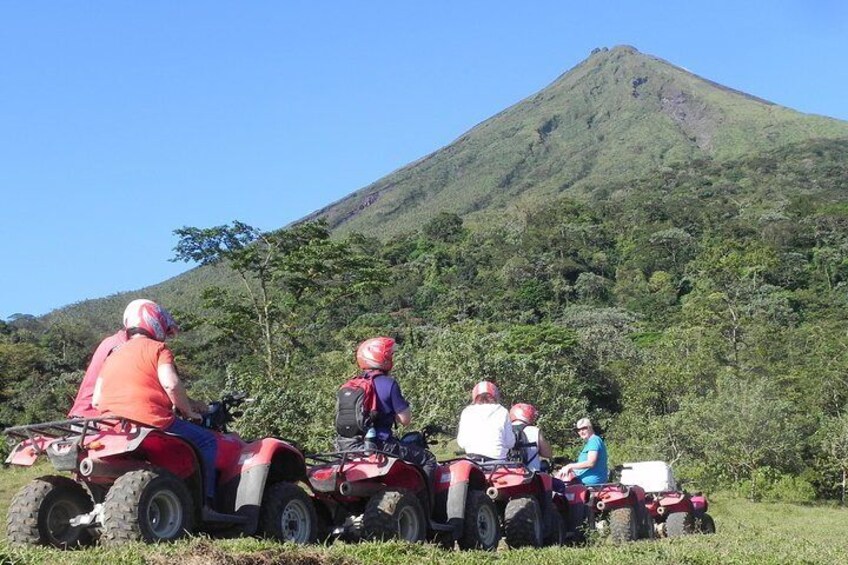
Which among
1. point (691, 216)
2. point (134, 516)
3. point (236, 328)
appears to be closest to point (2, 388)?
point (236, 328)

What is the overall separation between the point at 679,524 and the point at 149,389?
29.0ft

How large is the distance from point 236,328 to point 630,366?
29.3 m

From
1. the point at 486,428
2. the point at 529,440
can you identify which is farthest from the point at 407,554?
the point at 529,440

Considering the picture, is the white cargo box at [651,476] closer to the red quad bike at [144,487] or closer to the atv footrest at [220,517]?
the red quad bike at [144,487]

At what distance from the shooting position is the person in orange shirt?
7109 mm

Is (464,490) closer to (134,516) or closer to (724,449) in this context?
(134,516)

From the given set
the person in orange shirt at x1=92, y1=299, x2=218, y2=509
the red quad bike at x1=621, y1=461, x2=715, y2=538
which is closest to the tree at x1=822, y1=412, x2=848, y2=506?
the red quad bike at x1=621, y1=461, x2=715, y2=538

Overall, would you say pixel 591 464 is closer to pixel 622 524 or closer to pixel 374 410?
pixel 622 524

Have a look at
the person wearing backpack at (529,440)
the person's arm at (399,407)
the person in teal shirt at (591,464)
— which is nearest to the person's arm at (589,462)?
the person in teal shirt at (591,464)

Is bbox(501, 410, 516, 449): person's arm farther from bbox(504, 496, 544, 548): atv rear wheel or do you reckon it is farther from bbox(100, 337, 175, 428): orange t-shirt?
bbox(100, 337, 175, 428): orange t-shirt

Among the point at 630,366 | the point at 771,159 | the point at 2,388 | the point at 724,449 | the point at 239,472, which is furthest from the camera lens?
the point at 771,159

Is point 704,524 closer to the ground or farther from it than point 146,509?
closer to the ground

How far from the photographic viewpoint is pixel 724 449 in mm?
34688

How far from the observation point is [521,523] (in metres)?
9.57
